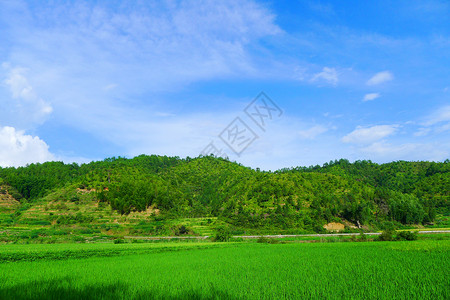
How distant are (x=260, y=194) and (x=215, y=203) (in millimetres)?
27832

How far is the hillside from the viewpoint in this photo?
66312 millimetres

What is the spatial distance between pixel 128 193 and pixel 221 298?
82.2 m

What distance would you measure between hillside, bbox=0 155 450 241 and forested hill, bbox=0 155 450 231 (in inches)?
10.5

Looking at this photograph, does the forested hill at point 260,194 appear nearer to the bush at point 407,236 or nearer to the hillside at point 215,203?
the hillside at point 215,203

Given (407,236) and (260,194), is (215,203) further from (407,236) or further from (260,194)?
(407,236)

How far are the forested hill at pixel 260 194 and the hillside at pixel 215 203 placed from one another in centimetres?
27

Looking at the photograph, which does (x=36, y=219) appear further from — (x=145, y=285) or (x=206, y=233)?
(x=145, y=285)

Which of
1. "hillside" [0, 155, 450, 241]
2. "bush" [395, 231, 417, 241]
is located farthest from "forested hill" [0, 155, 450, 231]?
"bush" [395, 231, 417, 241]

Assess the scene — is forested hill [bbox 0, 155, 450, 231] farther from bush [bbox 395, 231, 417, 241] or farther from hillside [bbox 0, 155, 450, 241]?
bush [bbox 395, 231, 417, 241]

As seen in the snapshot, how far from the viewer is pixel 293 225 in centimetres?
6525

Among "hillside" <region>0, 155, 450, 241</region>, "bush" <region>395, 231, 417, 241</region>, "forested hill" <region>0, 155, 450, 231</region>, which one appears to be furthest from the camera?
"forested hill" <region>0, 155, 450, 231</region>

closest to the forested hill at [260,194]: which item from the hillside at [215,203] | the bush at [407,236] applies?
the hillside at [215,203]

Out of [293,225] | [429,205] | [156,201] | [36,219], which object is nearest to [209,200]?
[156,201]

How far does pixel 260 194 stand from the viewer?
83.6 m
